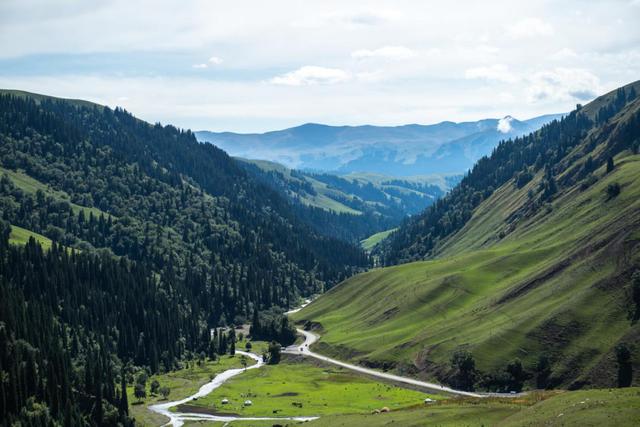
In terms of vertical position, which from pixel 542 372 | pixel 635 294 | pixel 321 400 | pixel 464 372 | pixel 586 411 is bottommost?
pixel 321 400

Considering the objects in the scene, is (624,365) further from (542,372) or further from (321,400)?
(321,400)

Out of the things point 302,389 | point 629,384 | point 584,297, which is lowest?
point 302,389

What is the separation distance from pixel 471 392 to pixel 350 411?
3341cm

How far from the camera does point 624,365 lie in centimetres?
14862

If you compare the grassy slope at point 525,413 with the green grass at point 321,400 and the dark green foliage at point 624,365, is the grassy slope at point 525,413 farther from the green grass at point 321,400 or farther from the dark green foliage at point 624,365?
the dark green foliage at point 624,365

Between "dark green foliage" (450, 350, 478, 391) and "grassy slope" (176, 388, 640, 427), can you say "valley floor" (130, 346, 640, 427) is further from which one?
"dark green foliage" (450, 350, 478, 391)

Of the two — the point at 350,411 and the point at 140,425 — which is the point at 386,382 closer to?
the point at 350,411

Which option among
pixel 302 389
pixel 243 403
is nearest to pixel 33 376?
pixel 243 403

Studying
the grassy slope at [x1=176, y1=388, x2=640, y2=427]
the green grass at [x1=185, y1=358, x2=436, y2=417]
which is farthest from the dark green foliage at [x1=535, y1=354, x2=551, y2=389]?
the grassy slope at [x1=176, y1=388, x2=640, y2=427]

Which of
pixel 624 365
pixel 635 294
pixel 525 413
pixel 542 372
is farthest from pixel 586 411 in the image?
pixel 635 294

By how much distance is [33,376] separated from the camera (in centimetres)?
16088

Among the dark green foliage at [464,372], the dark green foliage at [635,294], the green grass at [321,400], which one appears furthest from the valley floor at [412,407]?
the dark green foliage at [635,294]

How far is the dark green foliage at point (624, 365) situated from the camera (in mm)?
146125

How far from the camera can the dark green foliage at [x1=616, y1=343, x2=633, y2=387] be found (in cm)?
14612
